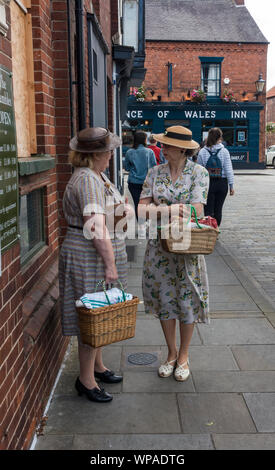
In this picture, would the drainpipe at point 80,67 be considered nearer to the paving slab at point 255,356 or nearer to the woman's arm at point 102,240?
the woman's arm at point 102,240

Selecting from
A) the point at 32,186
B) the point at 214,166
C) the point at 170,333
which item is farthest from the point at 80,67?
the point at 214,166

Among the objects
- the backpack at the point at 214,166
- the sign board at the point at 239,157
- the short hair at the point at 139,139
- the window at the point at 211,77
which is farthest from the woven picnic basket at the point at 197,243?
the window at the point at 211,77

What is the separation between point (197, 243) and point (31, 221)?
4.08 ft

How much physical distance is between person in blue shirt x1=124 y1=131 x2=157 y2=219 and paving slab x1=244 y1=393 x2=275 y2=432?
5.95 m

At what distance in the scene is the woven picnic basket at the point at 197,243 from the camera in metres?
3.45

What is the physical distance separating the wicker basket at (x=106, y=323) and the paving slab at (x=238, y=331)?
1.56 meters

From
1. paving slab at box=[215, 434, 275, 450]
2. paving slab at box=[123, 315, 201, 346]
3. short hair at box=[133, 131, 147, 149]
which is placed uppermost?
short hair at box=[133, 131, 147, 149]

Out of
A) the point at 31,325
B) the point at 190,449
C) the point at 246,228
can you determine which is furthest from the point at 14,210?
the point at 246,228

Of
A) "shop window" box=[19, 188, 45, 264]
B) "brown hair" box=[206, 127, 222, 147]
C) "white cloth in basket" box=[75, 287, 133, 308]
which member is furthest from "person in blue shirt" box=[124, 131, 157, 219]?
"white cloth in basket" box=[75, 287, 133, 308]

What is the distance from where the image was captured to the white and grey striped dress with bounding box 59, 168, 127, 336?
320cm

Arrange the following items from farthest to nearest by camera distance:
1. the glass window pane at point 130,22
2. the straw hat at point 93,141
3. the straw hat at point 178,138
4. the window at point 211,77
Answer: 1. the window at point 211,77
2. the glass window pane at point 130,22
3. the straw hat at point 178,138
4. the straw hat at point 93,141

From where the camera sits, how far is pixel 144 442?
3.03 m

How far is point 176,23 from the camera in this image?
30797 millimetres

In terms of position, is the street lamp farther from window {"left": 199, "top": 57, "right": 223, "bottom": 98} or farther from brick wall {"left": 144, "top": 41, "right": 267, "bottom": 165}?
window {"left": 199, "top": 57, "right": 223, "bottom": 98}
